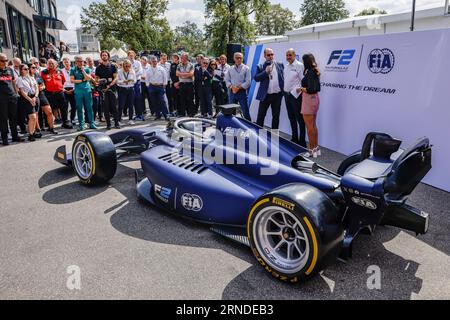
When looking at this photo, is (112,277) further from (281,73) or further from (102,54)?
(102,54)

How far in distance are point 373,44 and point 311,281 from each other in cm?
482

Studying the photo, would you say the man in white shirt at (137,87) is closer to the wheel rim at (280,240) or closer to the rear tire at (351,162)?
the rear tire at (351,162)

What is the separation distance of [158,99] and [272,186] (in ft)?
25.1

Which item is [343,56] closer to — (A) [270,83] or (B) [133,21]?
(A) [270,83]

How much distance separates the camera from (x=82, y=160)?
A: 5.15 meters

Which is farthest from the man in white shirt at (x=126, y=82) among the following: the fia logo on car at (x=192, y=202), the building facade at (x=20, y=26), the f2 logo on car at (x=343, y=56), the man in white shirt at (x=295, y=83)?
the building facade at (x=20, y=26)

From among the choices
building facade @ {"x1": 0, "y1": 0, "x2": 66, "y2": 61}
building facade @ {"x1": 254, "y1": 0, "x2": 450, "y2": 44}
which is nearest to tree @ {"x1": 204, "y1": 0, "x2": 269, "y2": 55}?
building facade @ {"x1": 254, "y1": 0, "x2": 450, "y2": 44}

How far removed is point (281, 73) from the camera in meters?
7.45

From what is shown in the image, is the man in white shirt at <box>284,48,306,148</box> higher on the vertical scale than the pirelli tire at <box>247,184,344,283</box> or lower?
higher

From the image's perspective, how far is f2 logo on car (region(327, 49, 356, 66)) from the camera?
6.55 m

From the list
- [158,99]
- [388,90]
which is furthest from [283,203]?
[158,99]

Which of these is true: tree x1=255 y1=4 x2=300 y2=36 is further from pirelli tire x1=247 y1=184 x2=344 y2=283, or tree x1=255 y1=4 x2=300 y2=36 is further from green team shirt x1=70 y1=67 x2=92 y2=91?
pirelli tire x1=247 y1=184 x2=344 y2=283

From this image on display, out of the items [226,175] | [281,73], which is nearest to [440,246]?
[226,175]

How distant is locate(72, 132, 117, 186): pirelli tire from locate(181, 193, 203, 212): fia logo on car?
1.65m
